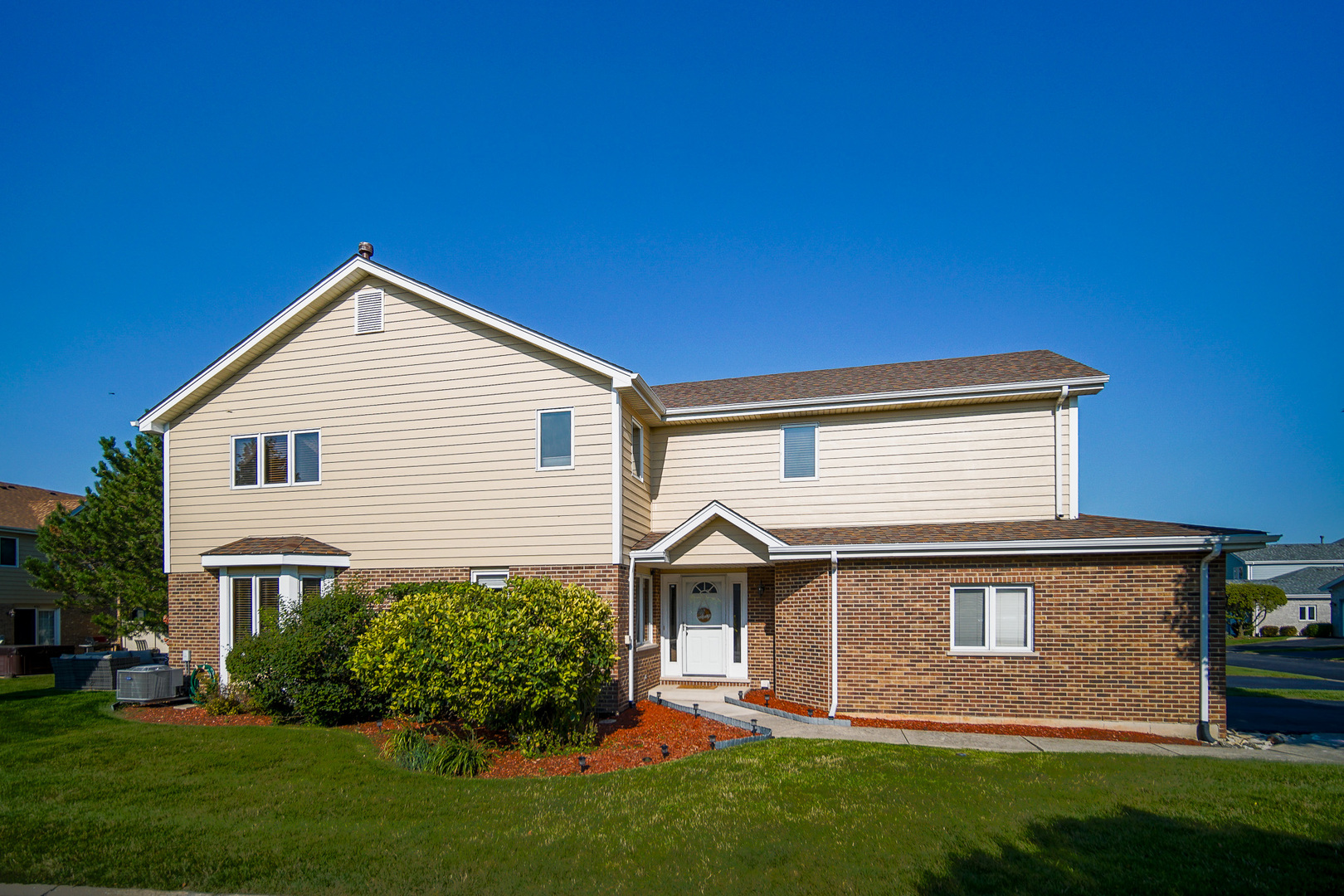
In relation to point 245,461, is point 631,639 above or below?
below

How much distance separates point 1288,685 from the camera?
65.4 ft

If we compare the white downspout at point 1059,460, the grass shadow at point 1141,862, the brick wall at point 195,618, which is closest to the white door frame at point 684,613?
the white downspout at point 1059,460

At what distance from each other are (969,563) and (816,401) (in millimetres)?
4322

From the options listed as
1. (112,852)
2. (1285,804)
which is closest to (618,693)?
(112,852)

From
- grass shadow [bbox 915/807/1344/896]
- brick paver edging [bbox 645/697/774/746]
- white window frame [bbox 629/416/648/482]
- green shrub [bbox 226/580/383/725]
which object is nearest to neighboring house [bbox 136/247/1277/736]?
white window frame [bbox 629/416/648/482]

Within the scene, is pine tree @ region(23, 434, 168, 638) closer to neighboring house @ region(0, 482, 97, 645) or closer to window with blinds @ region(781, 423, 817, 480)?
neighboring house @ region(0, 482, 97, 645)

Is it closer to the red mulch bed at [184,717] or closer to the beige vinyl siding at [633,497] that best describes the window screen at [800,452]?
the beige vinyl siding at [633,497]

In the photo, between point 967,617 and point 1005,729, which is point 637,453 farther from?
point 1005,729

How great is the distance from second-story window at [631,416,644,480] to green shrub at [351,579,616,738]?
4.59 meters

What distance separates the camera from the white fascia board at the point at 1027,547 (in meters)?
11.3

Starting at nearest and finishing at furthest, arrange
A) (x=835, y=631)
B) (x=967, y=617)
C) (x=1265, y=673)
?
(x=967, y=617), (x=835, y=631), (x=1265, y=673)

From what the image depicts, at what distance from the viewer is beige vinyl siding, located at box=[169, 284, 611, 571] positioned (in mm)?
14008

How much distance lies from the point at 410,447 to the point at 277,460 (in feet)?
10.6

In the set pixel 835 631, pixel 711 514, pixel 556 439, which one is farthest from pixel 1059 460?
pixel 556 439
